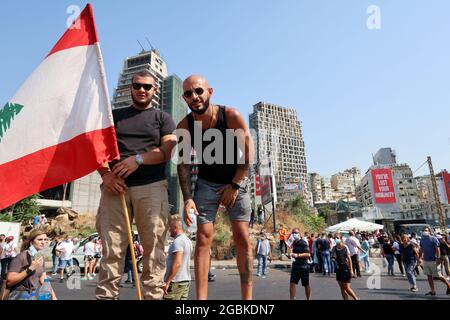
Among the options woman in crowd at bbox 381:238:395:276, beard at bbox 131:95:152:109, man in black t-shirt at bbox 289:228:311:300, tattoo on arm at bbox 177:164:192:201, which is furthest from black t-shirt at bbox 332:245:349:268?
woman in crowd at bbox 381:238:395:276

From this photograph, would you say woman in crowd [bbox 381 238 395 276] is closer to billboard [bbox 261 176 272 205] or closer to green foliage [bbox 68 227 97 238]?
billboard [bbox 261 176 272 205]

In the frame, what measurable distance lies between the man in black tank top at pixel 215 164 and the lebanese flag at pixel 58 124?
2.53 ft

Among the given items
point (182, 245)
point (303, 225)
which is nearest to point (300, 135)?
point (303, 225)

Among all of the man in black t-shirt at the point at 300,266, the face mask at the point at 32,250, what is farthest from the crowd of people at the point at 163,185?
the man in black t-shirt at the point at 300,266

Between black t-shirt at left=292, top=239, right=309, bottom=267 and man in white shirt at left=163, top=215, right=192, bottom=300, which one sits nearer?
man in white shirt at left=163, top=215, right=192, bottom=300

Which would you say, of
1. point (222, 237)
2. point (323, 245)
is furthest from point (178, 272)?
point (222, 237)

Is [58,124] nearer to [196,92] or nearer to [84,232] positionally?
[196,92]

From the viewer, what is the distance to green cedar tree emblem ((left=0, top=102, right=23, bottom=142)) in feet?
9.61

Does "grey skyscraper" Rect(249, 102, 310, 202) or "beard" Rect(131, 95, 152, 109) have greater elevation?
"grey skyscraper" Rect(249, 102, 310, 202)

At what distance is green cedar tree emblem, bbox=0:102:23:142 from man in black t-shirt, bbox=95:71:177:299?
970 mm

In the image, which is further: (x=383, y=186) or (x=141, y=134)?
(x=383, y=186)

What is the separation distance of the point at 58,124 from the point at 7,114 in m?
0.51

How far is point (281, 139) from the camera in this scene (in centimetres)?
16850
